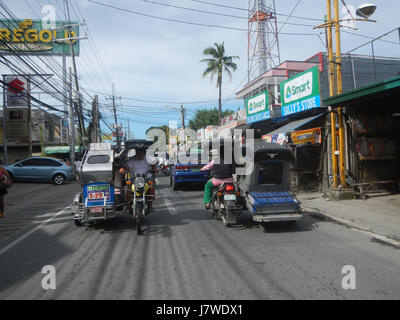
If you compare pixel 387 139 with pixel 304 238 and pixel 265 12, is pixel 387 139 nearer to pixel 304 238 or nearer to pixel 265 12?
pixel 304 238

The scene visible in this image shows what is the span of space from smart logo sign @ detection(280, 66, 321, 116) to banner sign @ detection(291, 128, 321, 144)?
93 cm

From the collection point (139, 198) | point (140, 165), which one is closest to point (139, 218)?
point (139, 198)

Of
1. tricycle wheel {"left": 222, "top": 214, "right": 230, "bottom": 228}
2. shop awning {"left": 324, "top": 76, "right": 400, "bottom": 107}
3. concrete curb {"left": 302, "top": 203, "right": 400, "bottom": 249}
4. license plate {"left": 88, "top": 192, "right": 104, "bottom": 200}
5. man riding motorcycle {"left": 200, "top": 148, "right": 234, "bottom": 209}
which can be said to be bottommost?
concrete curb {"left": 302, "top": 203, "right": 400, "bottom": 249}

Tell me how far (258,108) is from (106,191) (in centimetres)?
1357

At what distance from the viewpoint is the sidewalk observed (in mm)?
6704

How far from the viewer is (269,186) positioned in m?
7.64

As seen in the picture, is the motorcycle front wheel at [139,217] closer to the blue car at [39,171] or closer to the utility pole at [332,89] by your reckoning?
the utility pole at [332,89]

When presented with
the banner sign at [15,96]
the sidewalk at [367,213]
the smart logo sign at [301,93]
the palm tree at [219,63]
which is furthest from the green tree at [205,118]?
the sidewalk at [367,213]

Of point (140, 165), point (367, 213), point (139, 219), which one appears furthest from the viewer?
point (367, 213)

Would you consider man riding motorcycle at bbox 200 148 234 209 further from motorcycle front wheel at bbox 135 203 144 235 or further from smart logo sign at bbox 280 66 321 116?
smart logo sign at bbox 280 66 321 116

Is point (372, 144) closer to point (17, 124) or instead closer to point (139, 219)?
point (139, 219)

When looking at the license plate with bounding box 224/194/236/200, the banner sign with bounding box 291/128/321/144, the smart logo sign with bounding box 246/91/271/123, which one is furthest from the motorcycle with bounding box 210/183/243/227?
the smart logo sign with bounding box 246/91/271/123

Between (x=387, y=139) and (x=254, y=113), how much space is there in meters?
9.15

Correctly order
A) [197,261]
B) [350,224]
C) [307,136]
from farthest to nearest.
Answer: [307,136] < [350,224] < [197,261]
